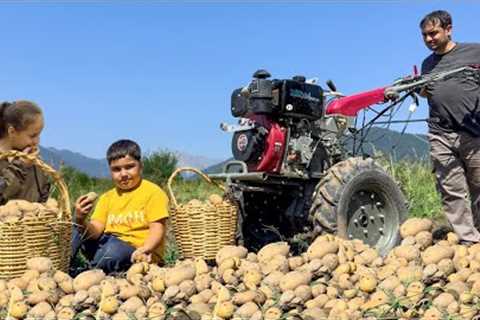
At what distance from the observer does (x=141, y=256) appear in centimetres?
372

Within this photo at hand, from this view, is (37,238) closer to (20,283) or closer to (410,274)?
(20,283)

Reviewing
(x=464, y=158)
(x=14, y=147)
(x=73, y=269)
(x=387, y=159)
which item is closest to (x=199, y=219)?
(x=73, y=269)

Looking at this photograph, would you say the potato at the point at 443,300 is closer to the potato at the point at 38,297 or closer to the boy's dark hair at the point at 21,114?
the potato at the point at 38,297

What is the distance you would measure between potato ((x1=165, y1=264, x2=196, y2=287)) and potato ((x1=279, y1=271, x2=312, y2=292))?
1.24 feet

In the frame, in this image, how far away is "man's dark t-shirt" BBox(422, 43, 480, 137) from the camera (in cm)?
477

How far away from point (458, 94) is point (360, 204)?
100 cm

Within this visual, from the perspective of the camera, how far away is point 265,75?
4.68 metres

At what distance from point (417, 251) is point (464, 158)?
174cm

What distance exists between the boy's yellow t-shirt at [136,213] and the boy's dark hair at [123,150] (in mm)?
213

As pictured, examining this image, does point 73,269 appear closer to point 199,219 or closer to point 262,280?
point 199,219

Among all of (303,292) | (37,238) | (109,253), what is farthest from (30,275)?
(303,292)

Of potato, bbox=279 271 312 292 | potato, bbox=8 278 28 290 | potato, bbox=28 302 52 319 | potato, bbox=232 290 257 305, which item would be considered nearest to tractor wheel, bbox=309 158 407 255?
potato, bbox=279 271 312 292

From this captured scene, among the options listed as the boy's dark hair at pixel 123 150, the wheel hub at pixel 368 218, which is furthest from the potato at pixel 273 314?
the wheel hub at pixel 368 218

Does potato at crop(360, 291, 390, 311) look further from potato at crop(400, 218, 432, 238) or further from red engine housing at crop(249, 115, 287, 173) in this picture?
red engine housing at crop(249, 115, 287, 173)
